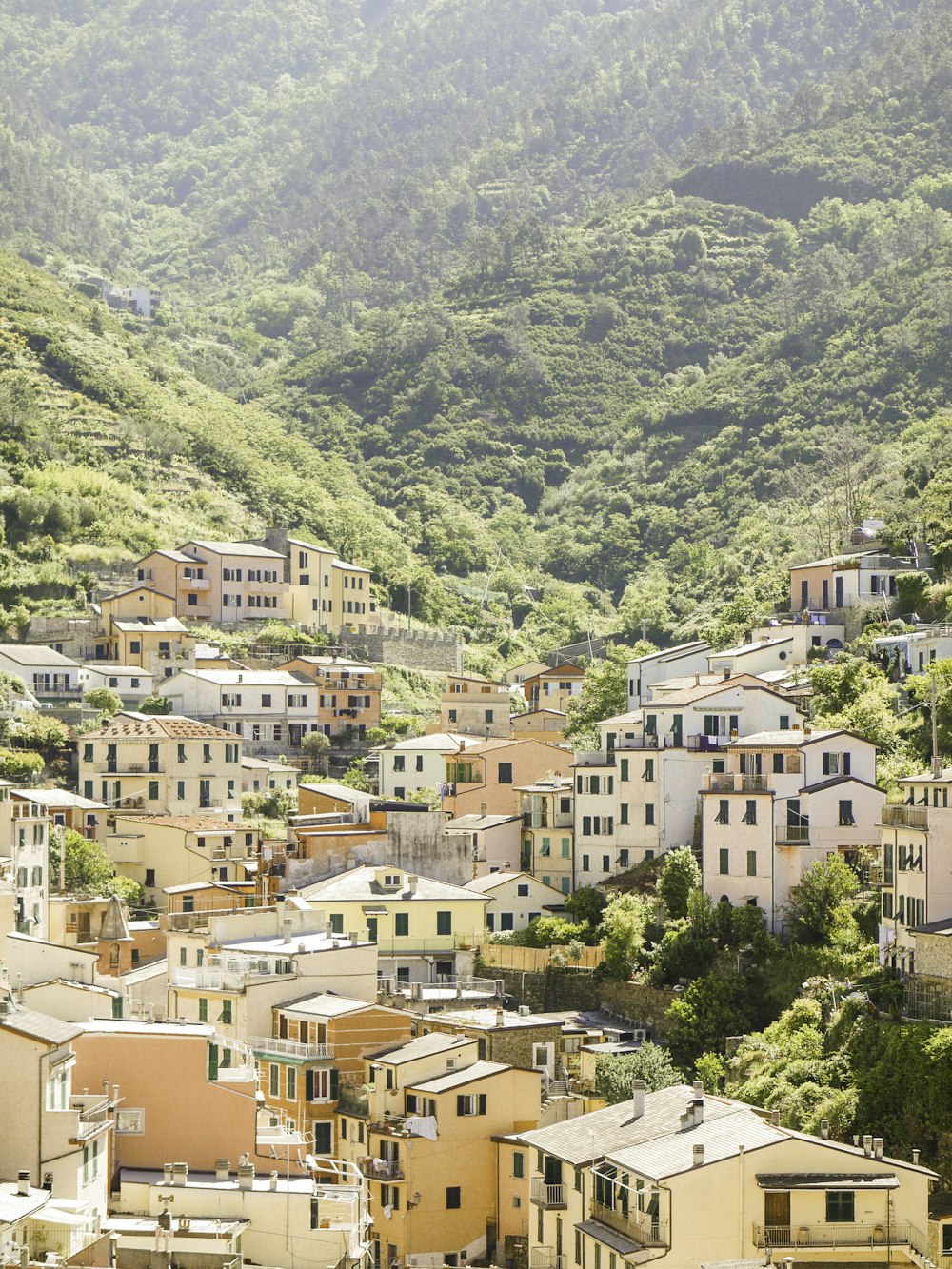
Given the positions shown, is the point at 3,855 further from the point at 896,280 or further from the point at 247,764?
the point at 896,280

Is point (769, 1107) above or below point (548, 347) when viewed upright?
Result: below

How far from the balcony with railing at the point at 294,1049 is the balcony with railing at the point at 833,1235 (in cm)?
1514

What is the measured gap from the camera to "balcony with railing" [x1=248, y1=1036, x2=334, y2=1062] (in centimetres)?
5759

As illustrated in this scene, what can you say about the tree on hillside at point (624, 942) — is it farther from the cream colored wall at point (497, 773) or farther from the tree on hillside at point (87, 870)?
the tree on hillside at point (87, 870)

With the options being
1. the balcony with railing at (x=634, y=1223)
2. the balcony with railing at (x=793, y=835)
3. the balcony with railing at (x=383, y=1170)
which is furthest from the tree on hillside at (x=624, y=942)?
the balcony with railing at (x=634, y=1223)

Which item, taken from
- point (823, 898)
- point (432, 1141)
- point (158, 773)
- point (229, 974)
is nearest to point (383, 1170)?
point (432, 1141)

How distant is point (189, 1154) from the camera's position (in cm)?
4259

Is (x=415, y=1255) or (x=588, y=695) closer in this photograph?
(x=415, y=1255)

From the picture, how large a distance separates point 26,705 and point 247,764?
372 inches

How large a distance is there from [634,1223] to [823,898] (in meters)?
20.0

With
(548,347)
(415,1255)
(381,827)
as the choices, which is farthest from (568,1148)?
(548,347)

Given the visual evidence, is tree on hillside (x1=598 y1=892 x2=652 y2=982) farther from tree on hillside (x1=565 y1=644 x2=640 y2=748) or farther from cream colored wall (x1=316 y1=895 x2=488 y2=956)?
tree on hillside (x1=565 y1=644 x2=640 y2=748)

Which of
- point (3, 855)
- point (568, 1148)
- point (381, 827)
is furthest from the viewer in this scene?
point (381, 827)

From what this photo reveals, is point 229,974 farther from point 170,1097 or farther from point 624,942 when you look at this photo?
point 170,1097
